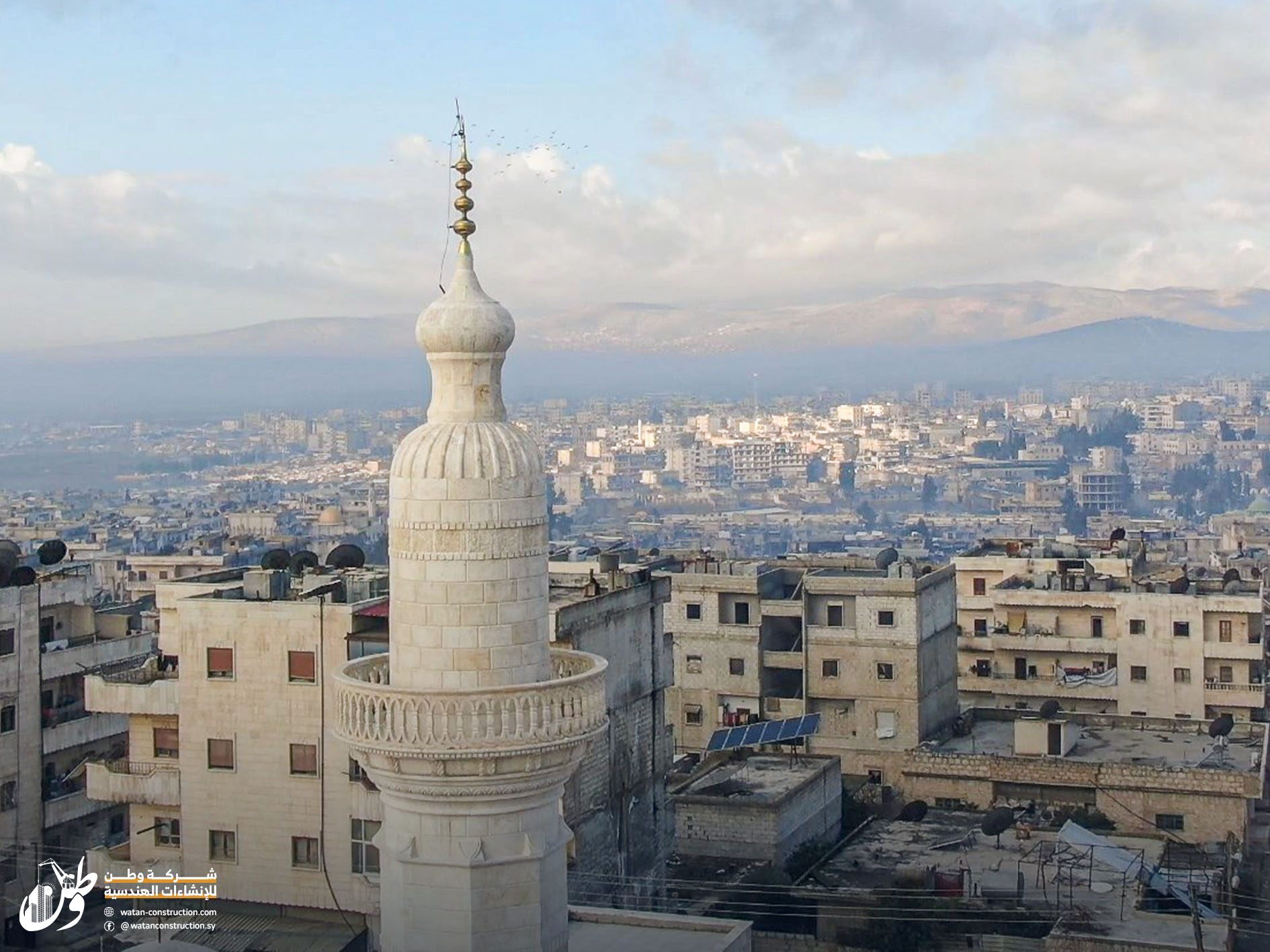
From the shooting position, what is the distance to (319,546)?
219 feet

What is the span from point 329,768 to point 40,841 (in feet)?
19.6

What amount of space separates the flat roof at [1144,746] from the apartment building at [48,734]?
1165 cm

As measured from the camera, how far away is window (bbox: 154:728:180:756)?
17.4 metres

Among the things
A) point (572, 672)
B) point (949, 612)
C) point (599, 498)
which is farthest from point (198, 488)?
point (572, 672)

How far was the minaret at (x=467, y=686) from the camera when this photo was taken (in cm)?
795

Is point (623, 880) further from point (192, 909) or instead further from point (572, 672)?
point (572, 672)

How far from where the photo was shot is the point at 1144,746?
→ 81.5ft

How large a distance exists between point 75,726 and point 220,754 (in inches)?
203

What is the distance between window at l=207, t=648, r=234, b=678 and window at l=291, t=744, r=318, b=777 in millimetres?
980

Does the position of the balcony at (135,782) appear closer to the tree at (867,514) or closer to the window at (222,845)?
the window at (222,845)

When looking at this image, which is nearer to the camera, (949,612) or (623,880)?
(623,880)

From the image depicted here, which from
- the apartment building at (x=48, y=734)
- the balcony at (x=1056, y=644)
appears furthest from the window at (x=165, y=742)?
the balcony at (x=1056, y=644)

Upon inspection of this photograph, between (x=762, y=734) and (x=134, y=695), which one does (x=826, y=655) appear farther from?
(x=134, y=695)

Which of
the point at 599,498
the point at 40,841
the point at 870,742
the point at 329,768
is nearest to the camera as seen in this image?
the point at 329,768
